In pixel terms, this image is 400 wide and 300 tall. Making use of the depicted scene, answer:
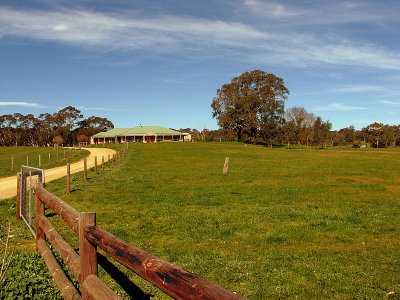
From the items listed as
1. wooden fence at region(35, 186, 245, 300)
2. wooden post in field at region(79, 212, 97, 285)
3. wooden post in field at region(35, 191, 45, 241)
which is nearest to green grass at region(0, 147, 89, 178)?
wooden post in field at region(35, 191, 45, 241)

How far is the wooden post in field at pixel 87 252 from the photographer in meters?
5.05

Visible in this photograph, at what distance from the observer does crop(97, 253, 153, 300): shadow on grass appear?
713 cm

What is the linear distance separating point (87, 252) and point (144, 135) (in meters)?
139

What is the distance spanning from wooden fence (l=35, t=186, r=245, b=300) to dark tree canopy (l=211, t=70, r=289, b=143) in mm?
101183

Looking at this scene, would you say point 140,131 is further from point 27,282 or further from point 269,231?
point 27,282

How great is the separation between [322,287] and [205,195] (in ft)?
41.5

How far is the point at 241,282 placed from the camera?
7.66m

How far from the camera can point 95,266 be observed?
506cm

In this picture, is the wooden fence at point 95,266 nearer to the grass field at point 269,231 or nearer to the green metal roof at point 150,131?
the grass field at point 269,231

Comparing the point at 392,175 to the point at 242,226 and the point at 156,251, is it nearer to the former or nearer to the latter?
the point at 242,226

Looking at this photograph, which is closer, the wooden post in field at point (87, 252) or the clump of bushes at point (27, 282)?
the wooden post in field at point (87, 252)

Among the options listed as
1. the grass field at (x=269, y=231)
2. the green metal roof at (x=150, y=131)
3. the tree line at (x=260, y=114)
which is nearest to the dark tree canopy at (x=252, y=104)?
the tree line at (x=260, y=114)

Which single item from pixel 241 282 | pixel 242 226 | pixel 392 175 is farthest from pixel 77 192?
pixel 392 175

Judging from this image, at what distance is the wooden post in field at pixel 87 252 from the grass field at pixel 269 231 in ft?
7.85
